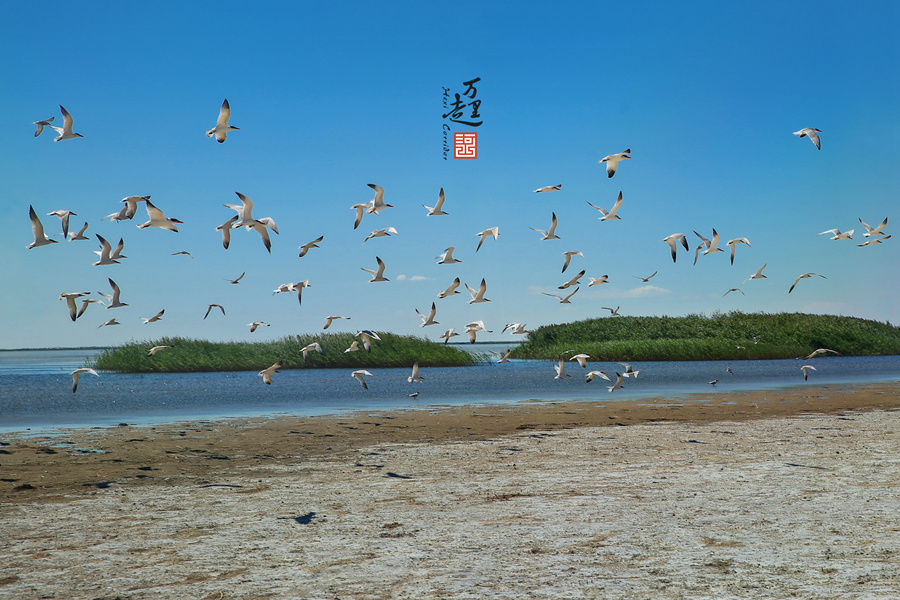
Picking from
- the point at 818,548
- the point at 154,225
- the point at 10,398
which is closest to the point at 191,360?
the point at 10,398

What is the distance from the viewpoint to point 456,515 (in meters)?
8.67

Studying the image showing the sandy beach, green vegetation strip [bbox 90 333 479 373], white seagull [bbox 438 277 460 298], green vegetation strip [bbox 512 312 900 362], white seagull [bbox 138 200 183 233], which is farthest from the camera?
green vegetation strip [bbox 512 312 900 362]

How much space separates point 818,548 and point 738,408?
1564cm

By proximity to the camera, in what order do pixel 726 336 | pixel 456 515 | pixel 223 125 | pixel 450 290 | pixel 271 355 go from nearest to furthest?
1. pixel 456 515
2. pixel 223 125
3. pixel 450 290
4. pixel 271 355
5. pixel 726 336

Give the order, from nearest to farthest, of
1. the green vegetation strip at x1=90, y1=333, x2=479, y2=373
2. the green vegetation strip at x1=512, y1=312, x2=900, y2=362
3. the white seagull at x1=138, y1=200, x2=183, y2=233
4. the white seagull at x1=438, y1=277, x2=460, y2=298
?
1. the white seagull at x1=138, y1=200, x2=183, y2=233
2. the white seagull at x1=438, y1=277, x2=460, y2=298
3. the green vegetation strip at x1=90, y1=333, x2=479, y2=373
4. the green vegetation strip at x1=512, y1=312, x2=900, y2=362

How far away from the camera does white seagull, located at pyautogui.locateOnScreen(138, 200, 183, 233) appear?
1612 cm

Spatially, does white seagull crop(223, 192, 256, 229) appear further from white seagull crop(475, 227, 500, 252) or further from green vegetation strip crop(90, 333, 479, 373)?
green vegetation strip crop(90, 333, 479, 373)

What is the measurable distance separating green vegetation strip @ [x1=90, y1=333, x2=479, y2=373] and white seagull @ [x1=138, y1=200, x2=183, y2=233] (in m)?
29.7

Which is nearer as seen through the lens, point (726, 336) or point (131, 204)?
point (131, 204)

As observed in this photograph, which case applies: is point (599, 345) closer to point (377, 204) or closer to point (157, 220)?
point (377, 204)

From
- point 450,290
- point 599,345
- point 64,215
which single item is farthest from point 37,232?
point 599,345

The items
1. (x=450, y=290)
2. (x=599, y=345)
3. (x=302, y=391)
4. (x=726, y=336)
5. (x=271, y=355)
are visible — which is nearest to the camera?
(x=450, y=290)

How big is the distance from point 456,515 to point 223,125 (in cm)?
1109

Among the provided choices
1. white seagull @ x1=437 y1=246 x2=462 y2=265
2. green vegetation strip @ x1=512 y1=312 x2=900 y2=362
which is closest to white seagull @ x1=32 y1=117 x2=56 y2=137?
white seagull @ x1=437 y1=246 x2=462 y2=265
